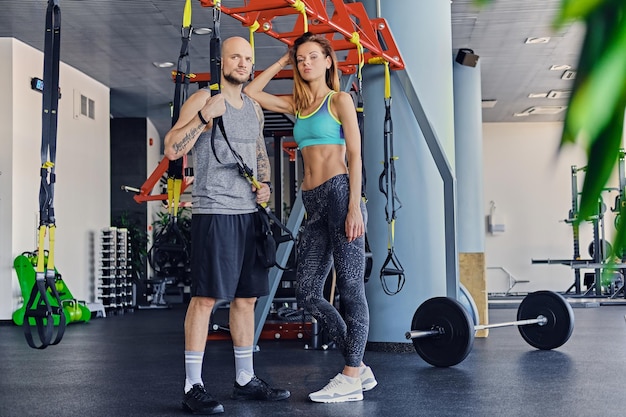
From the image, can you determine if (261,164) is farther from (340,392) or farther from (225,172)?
(340,392)

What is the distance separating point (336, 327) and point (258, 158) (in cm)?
68

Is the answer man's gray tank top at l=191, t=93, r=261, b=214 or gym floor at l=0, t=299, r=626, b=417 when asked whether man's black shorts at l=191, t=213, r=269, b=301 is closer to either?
man's gray tank top at l=191, t=93, r=261, b=214

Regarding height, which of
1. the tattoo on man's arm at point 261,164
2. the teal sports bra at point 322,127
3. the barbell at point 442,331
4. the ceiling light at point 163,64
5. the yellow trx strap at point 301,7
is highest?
the ceiling light at point 163,64

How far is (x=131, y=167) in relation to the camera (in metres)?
12.1

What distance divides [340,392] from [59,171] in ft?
21.8

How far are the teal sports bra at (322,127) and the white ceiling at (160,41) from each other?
10.8ft

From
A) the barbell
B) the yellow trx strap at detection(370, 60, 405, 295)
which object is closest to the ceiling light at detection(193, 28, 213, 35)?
the yellow trx strap at detection(370, 60, 405, 295)

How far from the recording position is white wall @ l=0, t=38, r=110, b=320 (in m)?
7.78

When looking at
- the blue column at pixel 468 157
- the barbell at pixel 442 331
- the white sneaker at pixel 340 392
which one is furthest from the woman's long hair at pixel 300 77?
the blue column at pixel 468 157

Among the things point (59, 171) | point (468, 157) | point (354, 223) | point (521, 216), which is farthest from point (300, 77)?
point (521, 216)

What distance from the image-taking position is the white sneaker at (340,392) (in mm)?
2875

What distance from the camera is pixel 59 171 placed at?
345 inches

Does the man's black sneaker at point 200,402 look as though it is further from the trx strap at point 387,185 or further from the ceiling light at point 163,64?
the ceiling light at point 163,64

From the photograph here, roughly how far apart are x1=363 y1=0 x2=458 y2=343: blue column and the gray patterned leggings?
1.64 meters
